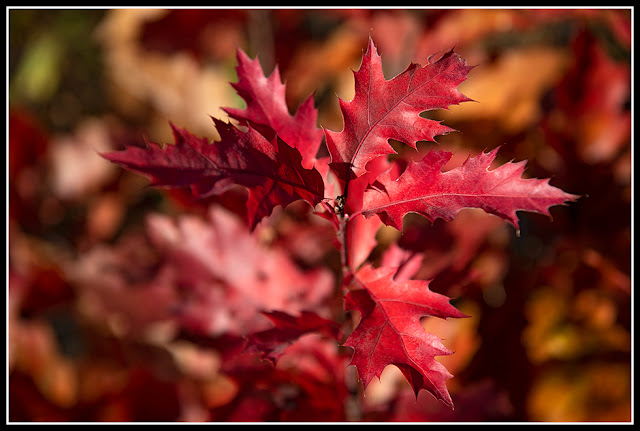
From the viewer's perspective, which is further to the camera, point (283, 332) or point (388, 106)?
point (283, 332)

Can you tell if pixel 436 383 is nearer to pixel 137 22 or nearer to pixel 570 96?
pixel 570 96

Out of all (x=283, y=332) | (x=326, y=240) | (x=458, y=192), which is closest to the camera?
(x=458, y=192)

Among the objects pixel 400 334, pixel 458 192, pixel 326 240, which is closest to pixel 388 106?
pixel 458 192

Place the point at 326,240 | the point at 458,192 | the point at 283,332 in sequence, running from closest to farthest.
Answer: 1. the point at 458,192
2. the point at 283,332
3. the point at 326,240

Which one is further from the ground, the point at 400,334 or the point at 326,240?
the point at 400,334

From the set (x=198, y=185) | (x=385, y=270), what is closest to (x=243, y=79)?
(x=198, y=185)

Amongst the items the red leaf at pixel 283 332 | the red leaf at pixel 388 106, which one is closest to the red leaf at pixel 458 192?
the red leaf at pixel 388 106

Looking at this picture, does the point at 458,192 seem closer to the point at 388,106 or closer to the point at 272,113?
the point at 388,106
